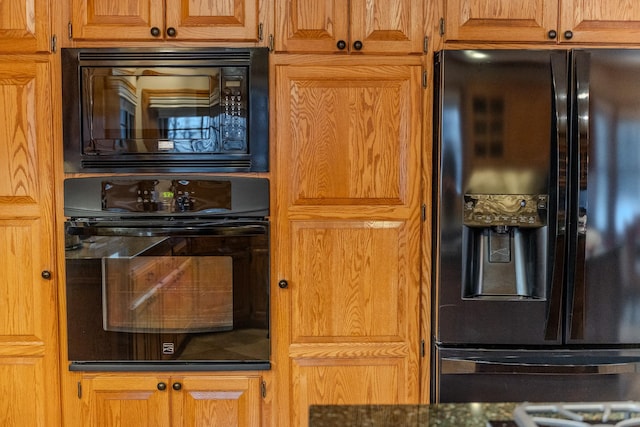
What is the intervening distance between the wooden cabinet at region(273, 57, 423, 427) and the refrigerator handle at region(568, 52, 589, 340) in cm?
50

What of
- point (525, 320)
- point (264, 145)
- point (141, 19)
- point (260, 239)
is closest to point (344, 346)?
point (260, 239)

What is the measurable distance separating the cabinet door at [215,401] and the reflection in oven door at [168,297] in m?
0.06

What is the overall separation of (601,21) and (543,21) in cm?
20

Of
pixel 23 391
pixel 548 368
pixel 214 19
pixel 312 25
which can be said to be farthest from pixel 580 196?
pixel 23 391

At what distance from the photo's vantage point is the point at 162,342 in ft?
6.24

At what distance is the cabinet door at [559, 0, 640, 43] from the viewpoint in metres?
1.86

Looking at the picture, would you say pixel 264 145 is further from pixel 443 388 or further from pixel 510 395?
pixel 510 395

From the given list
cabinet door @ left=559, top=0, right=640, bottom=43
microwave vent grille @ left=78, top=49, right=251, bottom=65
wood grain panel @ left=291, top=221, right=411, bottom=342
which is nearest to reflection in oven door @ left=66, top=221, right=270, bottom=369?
wood grain panel @ left=291, top=221, right=411, bottom=342

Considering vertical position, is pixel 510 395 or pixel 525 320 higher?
pixel 525 320

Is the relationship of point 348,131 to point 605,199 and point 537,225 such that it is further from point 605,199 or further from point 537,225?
point 605,199

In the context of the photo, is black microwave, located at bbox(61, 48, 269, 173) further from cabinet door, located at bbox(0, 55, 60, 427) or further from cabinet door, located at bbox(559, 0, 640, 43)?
cabinet door, located at bbox(559, 0, 640, 43)

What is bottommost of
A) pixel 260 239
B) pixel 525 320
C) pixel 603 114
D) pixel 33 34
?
pixel 525 320

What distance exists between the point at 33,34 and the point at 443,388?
1.84m

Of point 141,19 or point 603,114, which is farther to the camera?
point 141,19
